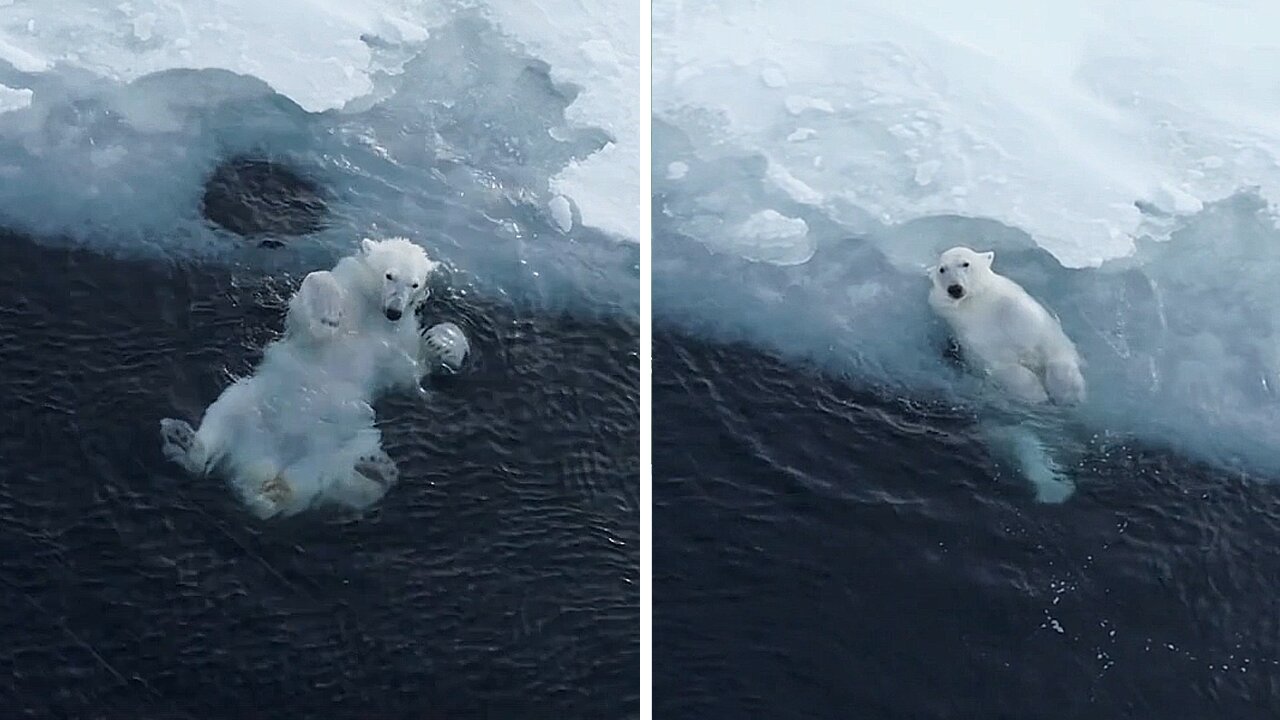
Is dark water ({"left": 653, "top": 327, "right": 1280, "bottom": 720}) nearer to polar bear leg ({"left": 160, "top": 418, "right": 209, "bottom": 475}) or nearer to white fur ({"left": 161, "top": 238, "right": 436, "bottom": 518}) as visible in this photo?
white fur ({"left": 161, "top": 238, "right": 436, "bottom": 518})

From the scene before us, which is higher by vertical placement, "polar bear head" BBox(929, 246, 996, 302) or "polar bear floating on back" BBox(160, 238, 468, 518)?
"polar bear head" BBox(929, 246, 996, 302)

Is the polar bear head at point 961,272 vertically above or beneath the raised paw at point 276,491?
above

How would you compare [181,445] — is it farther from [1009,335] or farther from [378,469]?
[1009,335]

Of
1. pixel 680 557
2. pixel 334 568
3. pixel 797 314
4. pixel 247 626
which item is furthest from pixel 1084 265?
pixel 247 626

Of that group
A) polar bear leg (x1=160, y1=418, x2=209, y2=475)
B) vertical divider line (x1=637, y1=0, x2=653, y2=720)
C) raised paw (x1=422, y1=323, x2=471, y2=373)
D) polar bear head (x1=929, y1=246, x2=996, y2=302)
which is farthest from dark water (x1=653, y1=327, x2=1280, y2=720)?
polar bear leg (x1=160, y1=418, x2=209, y2=475)

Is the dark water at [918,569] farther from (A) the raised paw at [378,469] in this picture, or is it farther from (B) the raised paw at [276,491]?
(B) the raised paw at [276,491]

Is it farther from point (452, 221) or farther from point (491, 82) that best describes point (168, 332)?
point (491, 82)

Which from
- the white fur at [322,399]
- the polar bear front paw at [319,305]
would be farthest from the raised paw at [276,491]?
the polar bear front paw at [319,305]

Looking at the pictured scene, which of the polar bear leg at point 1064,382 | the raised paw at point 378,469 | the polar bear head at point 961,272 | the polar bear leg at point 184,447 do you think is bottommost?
the raised paw at point 378,469
